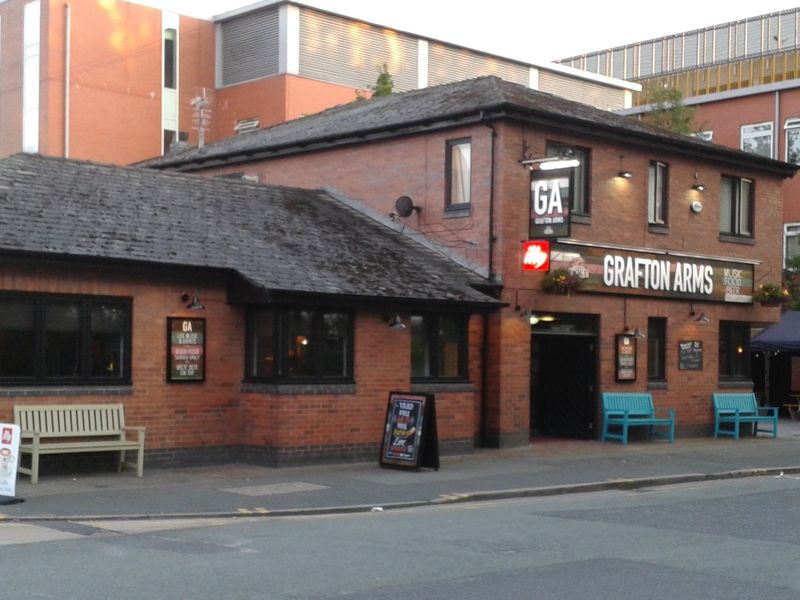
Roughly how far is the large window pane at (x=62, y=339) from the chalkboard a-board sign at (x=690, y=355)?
1370cm

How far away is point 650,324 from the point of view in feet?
81.0

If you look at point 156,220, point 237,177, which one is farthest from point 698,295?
point 156,220

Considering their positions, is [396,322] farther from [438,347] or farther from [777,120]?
[777,120]

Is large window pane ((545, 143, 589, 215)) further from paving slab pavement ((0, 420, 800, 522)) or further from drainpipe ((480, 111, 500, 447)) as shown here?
paving slab pavement ((0, 420, 800, 522))

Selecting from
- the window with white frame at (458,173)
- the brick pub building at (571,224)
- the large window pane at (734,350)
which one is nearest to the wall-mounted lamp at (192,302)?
the brick pub building at (571,224)

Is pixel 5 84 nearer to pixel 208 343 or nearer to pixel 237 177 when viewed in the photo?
pixel 237 177

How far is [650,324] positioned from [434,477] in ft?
30.7

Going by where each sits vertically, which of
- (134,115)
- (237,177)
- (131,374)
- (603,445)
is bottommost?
(603,445)

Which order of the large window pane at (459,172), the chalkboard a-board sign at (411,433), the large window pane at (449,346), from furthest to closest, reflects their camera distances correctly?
the large window pane at (459,172), the large window pane at (449,346), the chalkboard a-board sign at (411,433)

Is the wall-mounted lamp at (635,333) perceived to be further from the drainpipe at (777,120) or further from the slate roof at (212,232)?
the drainpipe at (777,120)

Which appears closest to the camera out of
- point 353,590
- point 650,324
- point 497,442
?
point 353,590

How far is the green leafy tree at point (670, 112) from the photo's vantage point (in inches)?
1517

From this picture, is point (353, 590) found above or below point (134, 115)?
below

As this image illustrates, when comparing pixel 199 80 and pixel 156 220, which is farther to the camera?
pixel 199 80
